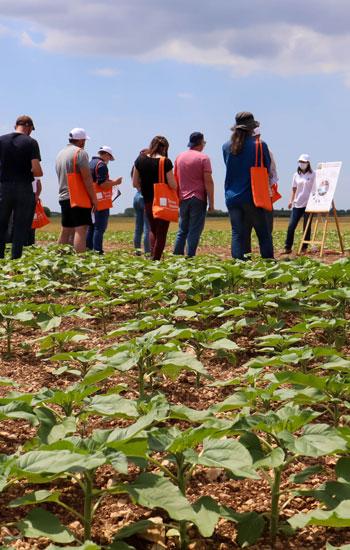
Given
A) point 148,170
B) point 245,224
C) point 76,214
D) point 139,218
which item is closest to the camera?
point 245,224

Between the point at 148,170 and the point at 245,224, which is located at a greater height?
the point at 148,170

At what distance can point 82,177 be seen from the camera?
971 cm

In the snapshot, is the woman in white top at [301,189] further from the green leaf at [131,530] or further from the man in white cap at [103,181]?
the green leaf at [131,530]

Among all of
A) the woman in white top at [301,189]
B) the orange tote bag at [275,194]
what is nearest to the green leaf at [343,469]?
the orange tote bag at [275,194]

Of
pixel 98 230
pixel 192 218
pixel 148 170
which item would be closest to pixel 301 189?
pixel 98 230

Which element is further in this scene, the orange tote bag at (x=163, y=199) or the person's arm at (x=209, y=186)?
the person's arm at (x=209, y=186)

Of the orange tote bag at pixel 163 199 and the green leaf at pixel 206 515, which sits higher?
the orange tote bag at pixel 163 199

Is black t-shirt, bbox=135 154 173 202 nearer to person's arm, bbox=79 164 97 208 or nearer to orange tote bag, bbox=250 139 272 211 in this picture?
person's arm, bbox=79 164 97 208

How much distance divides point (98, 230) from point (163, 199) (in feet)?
11.1

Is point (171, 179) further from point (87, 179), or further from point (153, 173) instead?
point (87, 179)

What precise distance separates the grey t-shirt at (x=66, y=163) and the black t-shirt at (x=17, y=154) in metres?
0.74

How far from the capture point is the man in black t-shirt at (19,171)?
8953mm

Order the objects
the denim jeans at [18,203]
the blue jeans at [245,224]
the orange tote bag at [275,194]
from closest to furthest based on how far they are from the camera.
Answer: the blue jeans at [245,224] → the denim jeans at [18,203] → the orange tote bag at [275,194]

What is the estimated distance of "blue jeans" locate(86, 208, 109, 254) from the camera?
1190 cm
